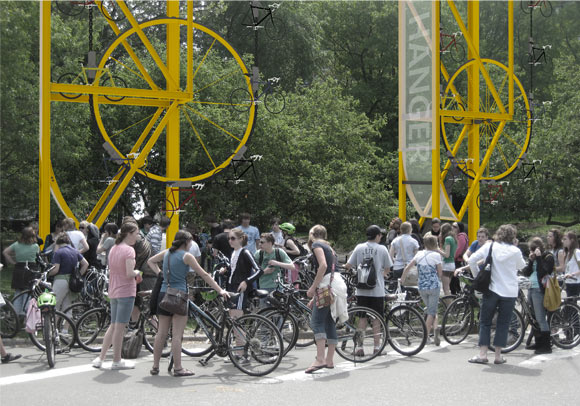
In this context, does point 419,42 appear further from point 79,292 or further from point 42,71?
point 79,292

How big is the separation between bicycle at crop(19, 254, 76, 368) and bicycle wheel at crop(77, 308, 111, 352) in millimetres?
133

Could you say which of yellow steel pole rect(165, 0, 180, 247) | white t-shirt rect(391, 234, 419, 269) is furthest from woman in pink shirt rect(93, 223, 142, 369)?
white t-shirt rect(391, 234, 419, 269)

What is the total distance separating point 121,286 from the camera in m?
9.55

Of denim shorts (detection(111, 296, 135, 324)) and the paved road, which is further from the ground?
denim shorts (detection(111, 296, 135, 324))

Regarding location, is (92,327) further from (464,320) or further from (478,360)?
(464,320)

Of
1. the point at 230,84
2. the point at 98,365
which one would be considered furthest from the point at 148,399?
the point at 230,84

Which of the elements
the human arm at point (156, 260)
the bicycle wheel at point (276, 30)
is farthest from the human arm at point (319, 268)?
the bicycle wheel at point (276, 30)

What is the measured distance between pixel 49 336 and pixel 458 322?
19.0 ft

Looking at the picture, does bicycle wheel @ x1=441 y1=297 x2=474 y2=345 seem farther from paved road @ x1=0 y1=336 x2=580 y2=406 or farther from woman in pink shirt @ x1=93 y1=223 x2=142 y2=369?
woman in pink shirt @ x1=93 y1=223 x2=142 y2=369

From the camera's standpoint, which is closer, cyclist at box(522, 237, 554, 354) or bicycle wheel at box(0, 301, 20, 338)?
cyclist at box(522, 237, 554, 354)

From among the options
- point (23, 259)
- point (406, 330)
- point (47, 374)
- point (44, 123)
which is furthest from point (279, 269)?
point (44, 123)

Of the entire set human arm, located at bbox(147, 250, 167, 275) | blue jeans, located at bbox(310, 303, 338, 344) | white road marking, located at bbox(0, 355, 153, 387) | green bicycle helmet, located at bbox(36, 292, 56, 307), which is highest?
human arm, located at bbox(147, 250, 167, 275)

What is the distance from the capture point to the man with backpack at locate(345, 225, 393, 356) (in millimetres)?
10461

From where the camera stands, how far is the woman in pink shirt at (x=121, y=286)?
9516 mm
